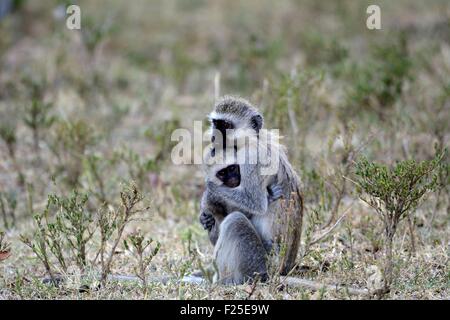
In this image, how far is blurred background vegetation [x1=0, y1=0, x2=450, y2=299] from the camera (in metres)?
6.12

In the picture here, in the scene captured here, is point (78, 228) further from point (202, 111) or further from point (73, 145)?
point (202, 111)

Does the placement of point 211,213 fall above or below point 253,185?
below

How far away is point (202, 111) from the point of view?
10.6 metres

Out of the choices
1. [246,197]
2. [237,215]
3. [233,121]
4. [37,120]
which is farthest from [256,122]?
[37,120]

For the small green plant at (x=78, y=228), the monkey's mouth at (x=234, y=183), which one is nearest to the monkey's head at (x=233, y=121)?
the monkey's mouth at (x=234, y=183)

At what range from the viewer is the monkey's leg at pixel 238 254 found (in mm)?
5480

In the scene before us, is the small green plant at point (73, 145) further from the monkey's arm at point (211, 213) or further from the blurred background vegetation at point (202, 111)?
the monkey's arm at point (211, 213)

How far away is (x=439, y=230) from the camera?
663cm

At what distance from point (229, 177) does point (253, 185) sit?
24 centimetres

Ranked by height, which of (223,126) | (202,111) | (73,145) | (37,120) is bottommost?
(73,145)

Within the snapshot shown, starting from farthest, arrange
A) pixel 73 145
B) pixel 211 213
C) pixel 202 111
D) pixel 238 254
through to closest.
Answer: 1. pixel 202 111
2. pixel 73 145
3. pixel 211 213
4. pixel 238 254

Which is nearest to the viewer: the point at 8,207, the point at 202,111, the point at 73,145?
the point at 8,207

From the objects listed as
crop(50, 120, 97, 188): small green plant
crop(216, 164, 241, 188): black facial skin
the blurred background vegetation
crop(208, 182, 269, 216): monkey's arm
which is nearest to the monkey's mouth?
crop(216, 164, 241, 188): black facial skin

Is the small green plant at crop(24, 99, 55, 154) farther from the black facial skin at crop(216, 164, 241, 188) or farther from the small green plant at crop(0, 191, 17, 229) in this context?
the black facial skin at crop(216, 164, 241, 188)
